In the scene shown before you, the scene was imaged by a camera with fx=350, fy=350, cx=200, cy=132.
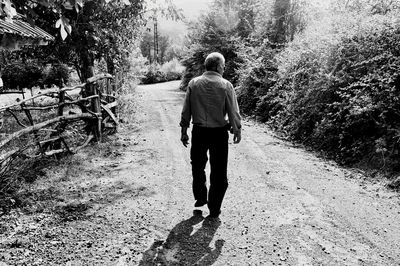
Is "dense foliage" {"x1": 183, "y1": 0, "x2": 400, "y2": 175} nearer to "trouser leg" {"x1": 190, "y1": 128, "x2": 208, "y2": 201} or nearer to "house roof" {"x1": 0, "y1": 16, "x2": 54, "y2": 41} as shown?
"trouser leg" {"x1": 190, "y1": 128, "x2": 208, "y2": 201}

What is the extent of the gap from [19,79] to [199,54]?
13561 millimetres

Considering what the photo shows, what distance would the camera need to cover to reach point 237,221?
4551mm

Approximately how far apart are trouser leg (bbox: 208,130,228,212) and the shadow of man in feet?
0.92

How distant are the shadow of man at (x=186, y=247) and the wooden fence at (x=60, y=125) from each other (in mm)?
2700

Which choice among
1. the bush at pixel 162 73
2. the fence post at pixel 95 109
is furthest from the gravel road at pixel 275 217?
the bush at pixel 162 73

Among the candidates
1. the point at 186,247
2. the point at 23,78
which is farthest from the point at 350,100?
the point at 23,78

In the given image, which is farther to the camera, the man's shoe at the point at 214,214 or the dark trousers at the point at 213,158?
the man's shoe at the point at 214,214

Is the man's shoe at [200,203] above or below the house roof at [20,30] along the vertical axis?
below

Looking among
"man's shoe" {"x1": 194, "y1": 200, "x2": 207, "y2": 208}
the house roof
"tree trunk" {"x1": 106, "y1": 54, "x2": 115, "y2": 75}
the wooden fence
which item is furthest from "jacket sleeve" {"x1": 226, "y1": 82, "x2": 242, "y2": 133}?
"tree trunk" {"x1": 106, "y1": 54, "x2": 115, "y2": 75}

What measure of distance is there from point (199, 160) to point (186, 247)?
115 cm

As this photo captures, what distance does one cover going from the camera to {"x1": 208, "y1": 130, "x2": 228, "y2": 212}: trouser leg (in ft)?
14.6

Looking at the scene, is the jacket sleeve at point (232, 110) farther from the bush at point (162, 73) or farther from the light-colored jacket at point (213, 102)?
the bush at point (162, 73)

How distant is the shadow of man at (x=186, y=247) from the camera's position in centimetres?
361

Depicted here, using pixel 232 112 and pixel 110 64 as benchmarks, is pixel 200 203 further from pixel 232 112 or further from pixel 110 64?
pixel 110 64
